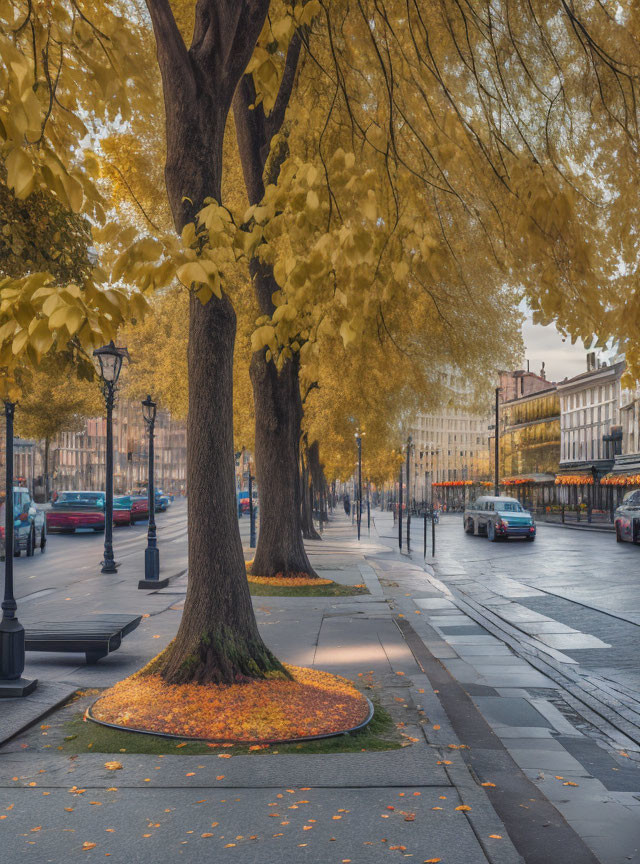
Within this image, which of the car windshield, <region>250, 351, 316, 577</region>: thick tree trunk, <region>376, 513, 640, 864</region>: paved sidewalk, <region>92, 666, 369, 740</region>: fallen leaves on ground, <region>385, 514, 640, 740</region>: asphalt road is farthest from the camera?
the car windshield

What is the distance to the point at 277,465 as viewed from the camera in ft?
58.7

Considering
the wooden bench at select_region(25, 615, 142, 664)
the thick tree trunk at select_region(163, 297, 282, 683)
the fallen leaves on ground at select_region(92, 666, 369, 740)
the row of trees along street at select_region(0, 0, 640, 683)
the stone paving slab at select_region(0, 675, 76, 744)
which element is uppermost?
the row of trees along street at select_region(0, 0, 640, 683)

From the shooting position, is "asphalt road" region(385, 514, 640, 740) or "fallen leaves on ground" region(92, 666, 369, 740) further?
"asphalt road" region(385, 514, 640, 740)

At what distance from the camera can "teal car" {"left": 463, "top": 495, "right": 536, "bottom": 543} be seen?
36.8 metres

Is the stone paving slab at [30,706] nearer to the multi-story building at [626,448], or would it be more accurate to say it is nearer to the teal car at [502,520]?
the teal car at [502,520]

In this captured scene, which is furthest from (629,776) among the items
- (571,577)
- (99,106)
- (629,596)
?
(571,577)

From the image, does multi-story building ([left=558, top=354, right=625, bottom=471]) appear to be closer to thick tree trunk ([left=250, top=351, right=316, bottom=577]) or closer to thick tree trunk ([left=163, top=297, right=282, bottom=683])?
thick tree trunk ([left=250, top=351, right=316, bottom=577])

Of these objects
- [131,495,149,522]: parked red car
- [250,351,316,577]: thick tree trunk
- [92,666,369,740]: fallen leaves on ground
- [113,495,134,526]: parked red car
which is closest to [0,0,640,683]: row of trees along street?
[92,666,369,740]: fallen leaves on ground

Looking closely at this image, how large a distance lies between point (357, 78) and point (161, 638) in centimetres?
703

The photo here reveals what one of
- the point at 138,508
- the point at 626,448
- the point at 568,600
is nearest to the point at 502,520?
the point at 568,600

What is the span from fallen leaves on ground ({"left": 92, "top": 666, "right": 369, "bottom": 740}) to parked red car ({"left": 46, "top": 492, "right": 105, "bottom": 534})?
32.2m

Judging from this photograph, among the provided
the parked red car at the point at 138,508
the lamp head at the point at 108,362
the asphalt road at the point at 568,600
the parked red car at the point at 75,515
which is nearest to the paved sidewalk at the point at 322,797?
the asphalt road at the point at 568,600

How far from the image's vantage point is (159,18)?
766cm

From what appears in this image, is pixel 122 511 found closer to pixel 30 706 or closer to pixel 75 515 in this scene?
pixel 75 515
